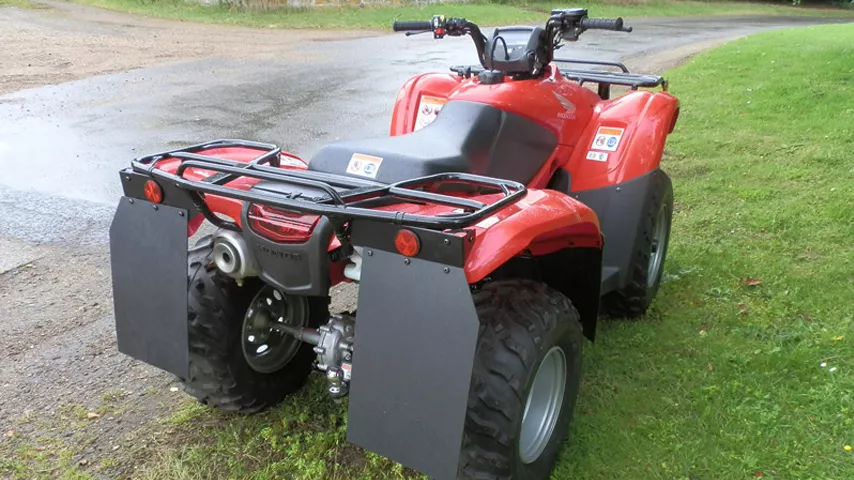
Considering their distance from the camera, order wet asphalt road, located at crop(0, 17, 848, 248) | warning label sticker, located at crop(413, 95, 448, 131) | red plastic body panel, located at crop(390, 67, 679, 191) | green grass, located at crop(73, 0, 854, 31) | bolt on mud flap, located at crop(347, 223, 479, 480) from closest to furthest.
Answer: bolt on mud flap, located at crop(347, 223, 479, 480)
red plastic body panel, located at crop(390, 67, 679, 191)
warning label sticker, located at crop(413, 95, 448, 131)
wet asphalt road, located at crop(0, 17, 848, 248)
green grass, located at crop(73, 0, 854, 31)

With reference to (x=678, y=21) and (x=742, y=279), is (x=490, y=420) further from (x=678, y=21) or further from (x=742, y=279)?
(x=678, y=21)

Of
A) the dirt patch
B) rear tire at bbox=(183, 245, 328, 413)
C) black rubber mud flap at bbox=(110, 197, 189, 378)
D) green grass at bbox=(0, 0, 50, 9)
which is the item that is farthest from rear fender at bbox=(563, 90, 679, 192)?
green grass at bbox=(0, 0, 50, 9)

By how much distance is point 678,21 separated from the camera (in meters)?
24.4

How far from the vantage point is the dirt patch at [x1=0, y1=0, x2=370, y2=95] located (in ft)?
40.1

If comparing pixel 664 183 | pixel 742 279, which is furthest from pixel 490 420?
pixel 742 279

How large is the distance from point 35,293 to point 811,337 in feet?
14.9

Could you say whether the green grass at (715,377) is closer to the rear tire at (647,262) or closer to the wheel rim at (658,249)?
the rear tire at (647,262)

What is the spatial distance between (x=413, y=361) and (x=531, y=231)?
548 millimetres

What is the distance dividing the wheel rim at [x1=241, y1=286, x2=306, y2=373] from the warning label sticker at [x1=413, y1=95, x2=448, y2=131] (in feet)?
4.03

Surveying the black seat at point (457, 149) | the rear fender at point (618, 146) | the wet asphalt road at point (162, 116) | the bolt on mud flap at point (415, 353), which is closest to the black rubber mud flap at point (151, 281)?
the black seat at point (457, 149)

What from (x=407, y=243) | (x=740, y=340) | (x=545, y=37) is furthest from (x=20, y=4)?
(x=407, y=243)

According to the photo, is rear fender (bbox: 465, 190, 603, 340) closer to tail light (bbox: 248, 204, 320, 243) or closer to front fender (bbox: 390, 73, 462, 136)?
tail light (bbox: 248, 204, 320, 243)

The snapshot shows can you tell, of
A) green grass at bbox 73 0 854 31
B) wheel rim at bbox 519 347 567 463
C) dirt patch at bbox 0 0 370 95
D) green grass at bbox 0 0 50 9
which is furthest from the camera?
green grass at bbox 0 0 50 9

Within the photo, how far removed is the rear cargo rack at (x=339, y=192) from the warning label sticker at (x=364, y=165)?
6 cm
